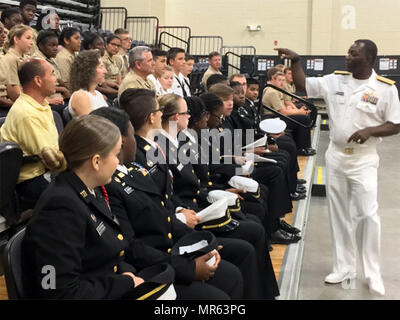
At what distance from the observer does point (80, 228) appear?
1.61 metres

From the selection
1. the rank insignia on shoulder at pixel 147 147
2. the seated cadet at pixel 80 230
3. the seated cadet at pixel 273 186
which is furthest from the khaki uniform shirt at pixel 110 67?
the seated cadet at pixel 80 230

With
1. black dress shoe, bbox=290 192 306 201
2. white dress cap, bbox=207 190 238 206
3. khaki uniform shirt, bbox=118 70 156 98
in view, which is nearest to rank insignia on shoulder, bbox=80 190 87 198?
white dress cap, bbox=207 190 238 206

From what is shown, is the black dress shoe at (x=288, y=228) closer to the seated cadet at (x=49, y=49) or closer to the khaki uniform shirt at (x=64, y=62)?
the seated cadet at (x=49, y=49)

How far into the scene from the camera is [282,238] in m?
4.08

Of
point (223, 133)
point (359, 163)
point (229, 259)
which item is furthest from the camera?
point (223, 133)

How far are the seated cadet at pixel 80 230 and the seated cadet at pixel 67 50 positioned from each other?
4.09 m

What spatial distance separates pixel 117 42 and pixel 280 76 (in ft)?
7.59

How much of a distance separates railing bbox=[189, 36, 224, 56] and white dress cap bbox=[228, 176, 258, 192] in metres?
10.7

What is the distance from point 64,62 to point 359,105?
3.42 m

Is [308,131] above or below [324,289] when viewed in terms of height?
above

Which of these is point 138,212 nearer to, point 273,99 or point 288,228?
point 288,228

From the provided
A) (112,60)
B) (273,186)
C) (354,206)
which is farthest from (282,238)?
(112,60)
